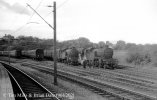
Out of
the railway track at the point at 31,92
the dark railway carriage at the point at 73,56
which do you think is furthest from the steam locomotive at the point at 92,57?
the railway track at the point at 31,92

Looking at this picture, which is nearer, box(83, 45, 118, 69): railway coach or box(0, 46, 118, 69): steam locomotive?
box(83, 45, 118, 69): railway coach

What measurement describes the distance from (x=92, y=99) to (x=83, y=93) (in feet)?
6.01

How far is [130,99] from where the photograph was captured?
36.8 feet

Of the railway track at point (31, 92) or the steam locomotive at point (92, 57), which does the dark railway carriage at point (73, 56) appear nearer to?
the steam locomotive at point (92, 57)

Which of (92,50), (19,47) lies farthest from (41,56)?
(19,47)

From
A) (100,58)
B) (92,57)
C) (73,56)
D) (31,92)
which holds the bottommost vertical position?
(31,92)

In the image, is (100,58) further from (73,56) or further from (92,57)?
(73,56)

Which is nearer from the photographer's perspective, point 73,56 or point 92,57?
point 92,57

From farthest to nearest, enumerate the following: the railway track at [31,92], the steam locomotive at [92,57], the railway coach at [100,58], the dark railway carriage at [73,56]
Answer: the dark railway carriage at [73,56] < the steam locomotive at [92,57] < the railway coach at [100,58] < the railway track at [31,92]

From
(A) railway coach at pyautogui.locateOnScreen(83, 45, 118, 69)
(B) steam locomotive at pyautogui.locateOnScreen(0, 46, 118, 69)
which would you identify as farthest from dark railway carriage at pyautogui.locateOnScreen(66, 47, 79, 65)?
(A) railway coach at pyautogui.locateOnScreen(83, 45, 118, 69)

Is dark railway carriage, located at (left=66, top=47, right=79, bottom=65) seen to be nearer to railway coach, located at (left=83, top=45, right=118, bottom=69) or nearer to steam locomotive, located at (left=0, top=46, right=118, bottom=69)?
steam locomotive, located at (left=0, top=46, right=118, bottom=69)

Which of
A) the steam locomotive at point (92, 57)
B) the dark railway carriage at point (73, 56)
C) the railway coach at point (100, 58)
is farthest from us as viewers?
the dark railway carriage at point (73, 56)

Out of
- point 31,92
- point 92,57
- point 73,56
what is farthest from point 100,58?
point 31,92

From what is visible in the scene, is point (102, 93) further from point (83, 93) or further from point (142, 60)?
point (142, 60)
